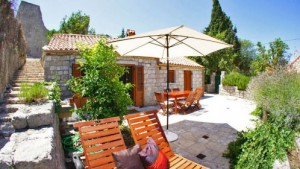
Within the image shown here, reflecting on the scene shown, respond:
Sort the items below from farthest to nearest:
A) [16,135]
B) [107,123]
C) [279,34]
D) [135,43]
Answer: [279,34] < [135,43] < [107,123] < [16,135]

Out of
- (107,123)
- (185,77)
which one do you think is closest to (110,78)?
(107,123)

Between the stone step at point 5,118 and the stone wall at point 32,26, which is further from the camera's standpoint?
the stone wall at point 32,26

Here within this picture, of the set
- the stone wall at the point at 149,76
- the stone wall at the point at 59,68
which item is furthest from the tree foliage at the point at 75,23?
the stone wall at the point at 59,68

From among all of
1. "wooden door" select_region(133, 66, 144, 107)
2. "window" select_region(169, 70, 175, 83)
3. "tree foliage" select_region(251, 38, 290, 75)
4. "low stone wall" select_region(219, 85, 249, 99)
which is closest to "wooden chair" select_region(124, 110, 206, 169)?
"wooden door" select_region(133, 66, 144, 107)

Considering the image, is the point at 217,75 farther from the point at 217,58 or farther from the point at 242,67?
the point at 242,67

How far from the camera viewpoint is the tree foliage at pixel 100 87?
3925mm

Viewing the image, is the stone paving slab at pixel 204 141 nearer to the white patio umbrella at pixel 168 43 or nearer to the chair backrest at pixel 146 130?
the white patio umbrella at pixel 168 43

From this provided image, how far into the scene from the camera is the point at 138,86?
924 centimetres

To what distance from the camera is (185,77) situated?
1290 cm

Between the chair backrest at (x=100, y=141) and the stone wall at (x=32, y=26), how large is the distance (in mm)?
27816

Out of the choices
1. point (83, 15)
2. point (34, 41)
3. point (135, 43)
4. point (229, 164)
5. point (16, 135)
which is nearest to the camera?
point (16, 135)

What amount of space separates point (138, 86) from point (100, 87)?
5.31 metres

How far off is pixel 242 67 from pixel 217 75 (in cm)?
1001

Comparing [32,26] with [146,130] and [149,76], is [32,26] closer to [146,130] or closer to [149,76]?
[149,76]
